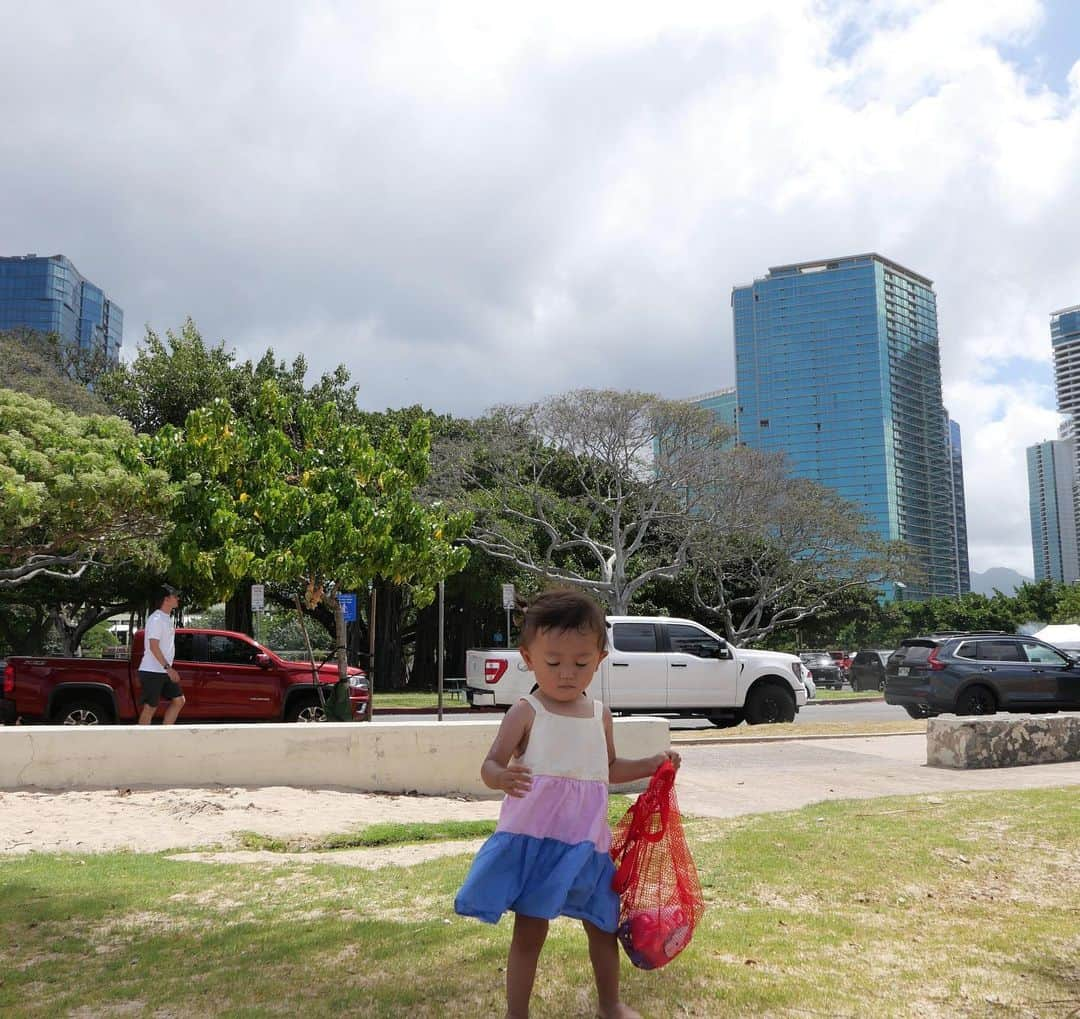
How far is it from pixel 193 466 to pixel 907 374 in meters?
60.6

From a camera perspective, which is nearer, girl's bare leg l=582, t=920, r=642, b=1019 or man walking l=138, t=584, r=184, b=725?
girl's bare leg l=582, t=920, r=642, b=1019

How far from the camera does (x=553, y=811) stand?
3.09m

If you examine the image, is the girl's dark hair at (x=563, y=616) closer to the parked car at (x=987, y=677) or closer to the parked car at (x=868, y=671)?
the parked car at (x=987, y=677)

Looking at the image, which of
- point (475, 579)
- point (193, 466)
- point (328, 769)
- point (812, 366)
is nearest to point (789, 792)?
point (328, 769)

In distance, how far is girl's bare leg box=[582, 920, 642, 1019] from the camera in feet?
10.1

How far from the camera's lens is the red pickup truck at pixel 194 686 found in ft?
39.9

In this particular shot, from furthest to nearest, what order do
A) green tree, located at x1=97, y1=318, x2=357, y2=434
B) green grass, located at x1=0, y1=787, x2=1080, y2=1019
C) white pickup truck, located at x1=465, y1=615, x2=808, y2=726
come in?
green tree, located at x1=97, y1=318, x2=357, y2=434, white pickup truck, located at x1=465, y1=615, x2=808, y2=726, green grass, located at x1=0, y1=787, x2=1080, y2=1019

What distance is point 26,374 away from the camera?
31.4 meters

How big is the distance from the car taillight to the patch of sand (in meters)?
5.89

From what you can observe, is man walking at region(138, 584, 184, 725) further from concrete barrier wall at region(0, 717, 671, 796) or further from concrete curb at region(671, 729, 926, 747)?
concrete curb at region(671, 729, 926, 747)

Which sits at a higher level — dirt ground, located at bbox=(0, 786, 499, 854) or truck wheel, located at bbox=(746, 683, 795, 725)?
truck wheel, located at bbox=(746, 683, 795, 725)

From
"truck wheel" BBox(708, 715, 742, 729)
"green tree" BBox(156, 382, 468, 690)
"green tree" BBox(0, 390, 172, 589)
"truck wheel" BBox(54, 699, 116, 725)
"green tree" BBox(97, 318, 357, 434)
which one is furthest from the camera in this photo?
"green tree" BBox(97, 318, 357, 434)

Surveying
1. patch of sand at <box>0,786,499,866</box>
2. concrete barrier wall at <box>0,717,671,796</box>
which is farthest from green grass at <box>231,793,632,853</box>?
concrete barrier wall at <box>0,717,671,796</box>

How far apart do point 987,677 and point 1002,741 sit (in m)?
5.82
